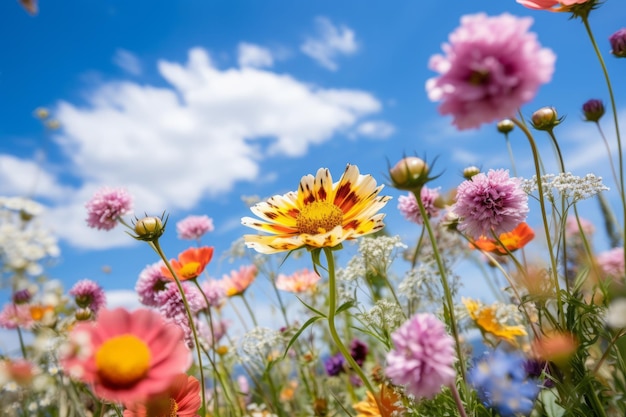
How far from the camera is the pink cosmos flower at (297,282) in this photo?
8.67 ft

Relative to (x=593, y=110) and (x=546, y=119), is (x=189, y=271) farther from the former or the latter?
(x=593, y=110)

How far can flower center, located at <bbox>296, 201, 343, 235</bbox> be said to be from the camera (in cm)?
114

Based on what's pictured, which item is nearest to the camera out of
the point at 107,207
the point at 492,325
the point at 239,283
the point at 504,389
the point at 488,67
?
the point at 488,67

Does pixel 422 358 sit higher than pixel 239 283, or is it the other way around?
pixel 239 283

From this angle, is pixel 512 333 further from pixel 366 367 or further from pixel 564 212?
pixel 366 367

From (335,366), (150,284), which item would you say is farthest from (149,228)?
(335,366)

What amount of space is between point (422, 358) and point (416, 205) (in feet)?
4.54

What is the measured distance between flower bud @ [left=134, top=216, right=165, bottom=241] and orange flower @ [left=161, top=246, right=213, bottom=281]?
46 centimetres

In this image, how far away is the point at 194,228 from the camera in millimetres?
2793

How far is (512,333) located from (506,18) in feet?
5.17

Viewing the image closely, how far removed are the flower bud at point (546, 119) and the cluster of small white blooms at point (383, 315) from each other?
2.00ft

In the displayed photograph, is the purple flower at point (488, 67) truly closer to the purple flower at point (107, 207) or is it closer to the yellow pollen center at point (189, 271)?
the yellow pollen center at point (189, 271)

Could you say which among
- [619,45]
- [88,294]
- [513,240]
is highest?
[619,45]

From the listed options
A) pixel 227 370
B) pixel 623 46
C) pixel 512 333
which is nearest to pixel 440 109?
pixel 623 46
